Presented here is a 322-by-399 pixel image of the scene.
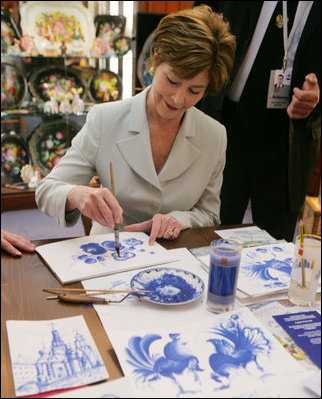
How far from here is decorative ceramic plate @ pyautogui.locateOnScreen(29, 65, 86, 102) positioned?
10.8ft

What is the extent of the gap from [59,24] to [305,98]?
214cm

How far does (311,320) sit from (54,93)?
2.92 metres

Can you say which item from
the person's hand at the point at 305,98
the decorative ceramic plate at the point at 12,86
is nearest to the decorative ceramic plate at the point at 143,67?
the decorative ceramic plate at the point at 12,86

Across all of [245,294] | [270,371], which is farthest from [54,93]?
[270,371]

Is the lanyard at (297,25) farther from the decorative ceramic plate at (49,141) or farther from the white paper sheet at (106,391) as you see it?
the decorative ceramic plate at (49,141)

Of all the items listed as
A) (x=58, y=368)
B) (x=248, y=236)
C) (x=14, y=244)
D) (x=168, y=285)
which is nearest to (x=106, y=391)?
(x=58, y=368)

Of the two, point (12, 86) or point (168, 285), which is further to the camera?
point (12, 86)

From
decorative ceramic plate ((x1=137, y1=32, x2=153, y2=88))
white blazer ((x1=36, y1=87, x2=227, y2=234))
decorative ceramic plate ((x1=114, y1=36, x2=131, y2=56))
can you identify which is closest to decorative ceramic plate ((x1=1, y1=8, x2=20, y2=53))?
decorative ceramic plate ((x1=114, y1=36, x2=131, y2=56))

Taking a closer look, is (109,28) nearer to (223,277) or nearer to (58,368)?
(223,277)

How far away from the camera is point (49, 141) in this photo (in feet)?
11.7

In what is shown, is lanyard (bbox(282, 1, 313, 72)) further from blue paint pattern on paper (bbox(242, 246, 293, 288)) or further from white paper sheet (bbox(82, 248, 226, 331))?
white paper sheet (bbox(82, 248, 226, 331))

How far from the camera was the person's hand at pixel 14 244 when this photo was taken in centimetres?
116

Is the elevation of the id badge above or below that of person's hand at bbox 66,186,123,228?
above

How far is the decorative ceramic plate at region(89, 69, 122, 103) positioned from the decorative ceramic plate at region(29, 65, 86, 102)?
116 mm
